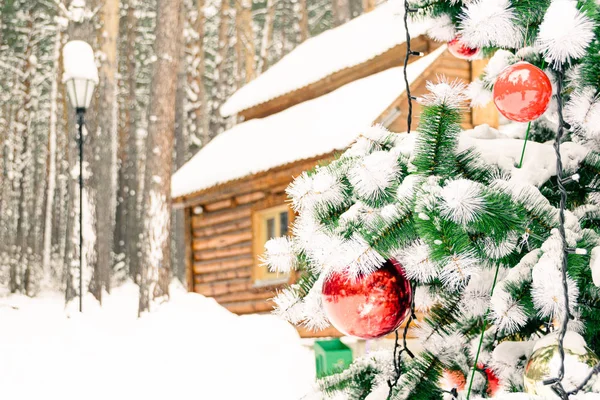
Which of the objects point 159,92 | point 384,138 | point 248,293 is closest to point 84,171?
point 159,92

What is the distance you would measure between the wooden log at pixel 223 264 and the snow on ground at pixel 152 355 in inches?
39.3

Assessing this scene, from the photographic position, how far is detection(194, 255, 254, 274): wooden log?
12.1 metres

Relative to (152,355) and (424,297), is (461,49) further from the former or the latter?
(152,355)

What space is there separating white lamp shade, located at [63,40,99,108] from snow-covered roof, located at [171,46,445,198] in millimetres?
2691

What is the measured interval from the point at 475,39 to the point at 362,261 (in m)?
0.81

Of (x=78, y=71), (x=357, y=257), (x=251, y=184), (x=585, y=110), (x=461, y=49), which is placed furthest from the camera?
(x=251, y=184)

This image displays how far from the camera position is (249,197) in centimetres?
1198

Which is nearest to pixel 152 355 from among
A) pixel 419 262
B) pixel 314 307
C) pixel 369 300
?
pixel 314 307

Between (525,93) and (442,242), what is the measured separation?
56 cm

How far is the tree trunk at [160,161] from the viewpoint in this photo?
1147cm

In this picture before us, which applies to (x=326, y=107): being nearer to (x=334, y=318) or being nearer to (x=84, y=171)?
(x=84, y=171)

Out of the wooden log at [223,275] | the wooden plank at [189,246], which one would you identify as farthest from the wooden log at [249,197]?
the wooden plank at [189,246]

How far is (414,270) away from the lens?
1.84 meters

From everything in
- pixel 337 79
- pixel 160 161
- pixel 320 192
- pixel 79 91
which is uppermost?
pixel 337 79
